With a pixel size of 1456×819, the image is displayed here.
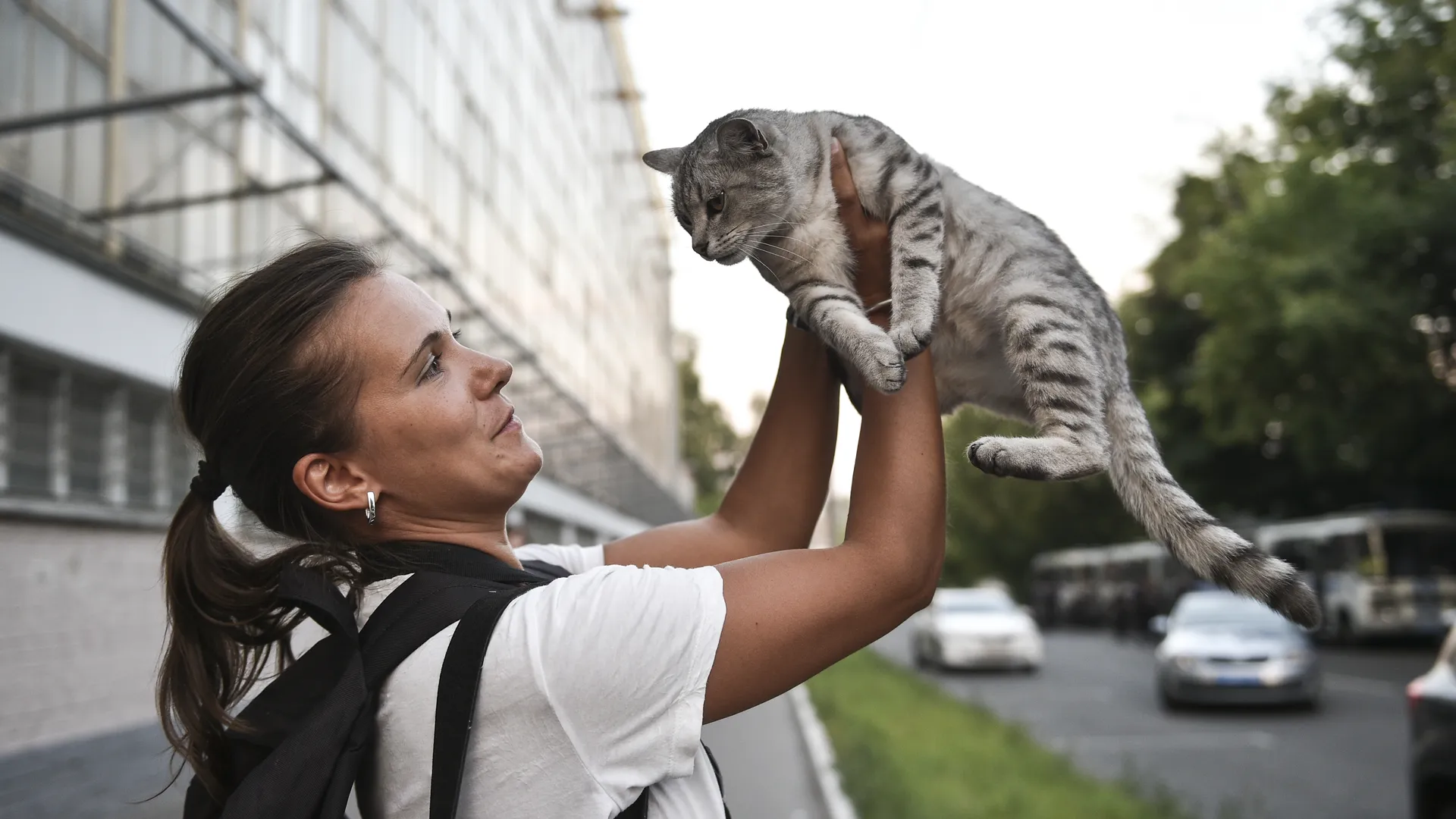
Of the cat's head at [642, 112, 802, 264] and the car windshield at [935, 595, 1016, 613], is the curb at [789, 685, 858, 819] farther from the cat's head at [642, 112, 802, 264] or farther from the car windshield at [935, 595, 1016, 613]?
the car windshield at [935, 595, 1016, 613]

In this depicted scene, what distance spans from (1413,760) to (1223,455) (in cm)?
2915

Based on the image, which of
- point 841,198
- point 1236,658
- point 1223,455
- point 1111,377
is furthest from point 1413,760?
point 1223,455

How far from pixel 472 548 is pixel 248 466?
37 cm

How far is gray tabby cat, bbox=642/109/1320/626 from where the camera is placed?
198 centimetres

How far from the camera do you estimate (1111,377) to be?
2293mm

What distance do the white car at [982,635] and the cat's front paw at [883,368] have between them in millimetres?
20198

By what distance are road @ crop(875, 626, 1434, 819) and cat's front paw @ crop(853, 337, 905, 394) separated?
5435 mm

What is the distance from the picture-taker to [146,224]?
8.54 m

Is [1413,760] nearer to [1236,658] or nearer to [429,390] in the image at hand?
[429,390]

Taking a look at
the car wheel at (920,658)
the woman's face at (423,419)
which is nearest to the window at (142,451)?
the woman's face at (423,419)

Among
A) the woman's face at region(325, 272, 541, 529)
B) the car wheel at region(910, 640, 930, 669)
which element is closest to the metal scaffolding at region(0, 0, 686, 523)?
the woman's face at region(325, 272, 541, 529)

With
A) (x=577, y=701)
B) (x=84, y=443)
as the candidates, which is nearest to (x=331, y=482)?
(x=577, y=701)

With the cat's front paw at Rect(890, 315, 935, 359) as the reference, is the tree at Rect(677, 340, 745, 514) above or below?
above

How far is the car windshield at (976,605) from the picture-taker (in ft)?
72.3
